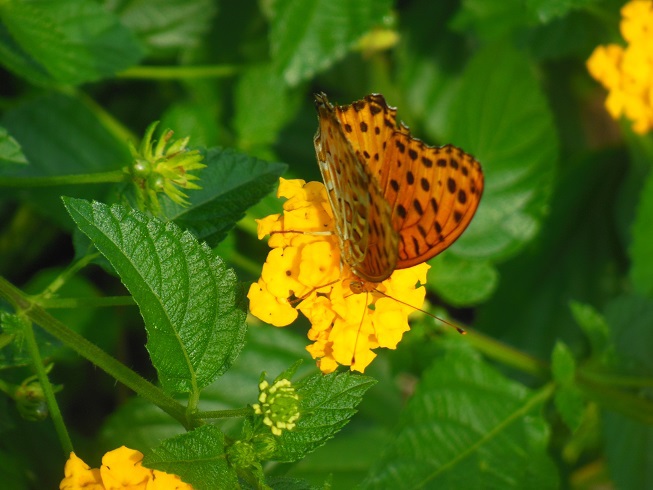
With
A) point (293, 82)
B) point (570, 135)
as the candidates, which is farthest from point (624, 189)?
point (293, 82)

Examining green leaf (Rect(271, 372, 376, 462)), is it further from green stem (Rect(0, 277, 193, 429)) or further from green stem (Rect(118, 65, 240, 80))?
green stem (Rect(118, 65, 240, 80))

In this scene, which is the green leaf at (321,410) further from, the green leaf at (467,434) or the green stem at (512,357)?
the green stem at (512,357)

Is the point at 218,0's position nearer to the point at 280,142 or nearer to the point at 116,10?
the point at 116,10

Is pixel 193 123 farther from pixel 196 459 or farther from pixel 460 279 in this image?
pixel 196 459

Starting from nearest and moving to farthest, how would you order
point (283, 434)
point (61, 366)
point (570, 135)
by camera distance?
1. point (283, 434)
2. point (61, 366)
3. point (570, 135)

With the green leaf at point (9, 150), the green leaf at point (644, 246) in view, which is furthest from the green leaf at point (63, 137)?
the green leaf at point (644, 246)

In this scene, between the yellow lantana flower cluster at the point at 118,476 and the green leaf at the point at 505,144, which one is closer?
the yellow lantana flower cluster at the point at 118,476
